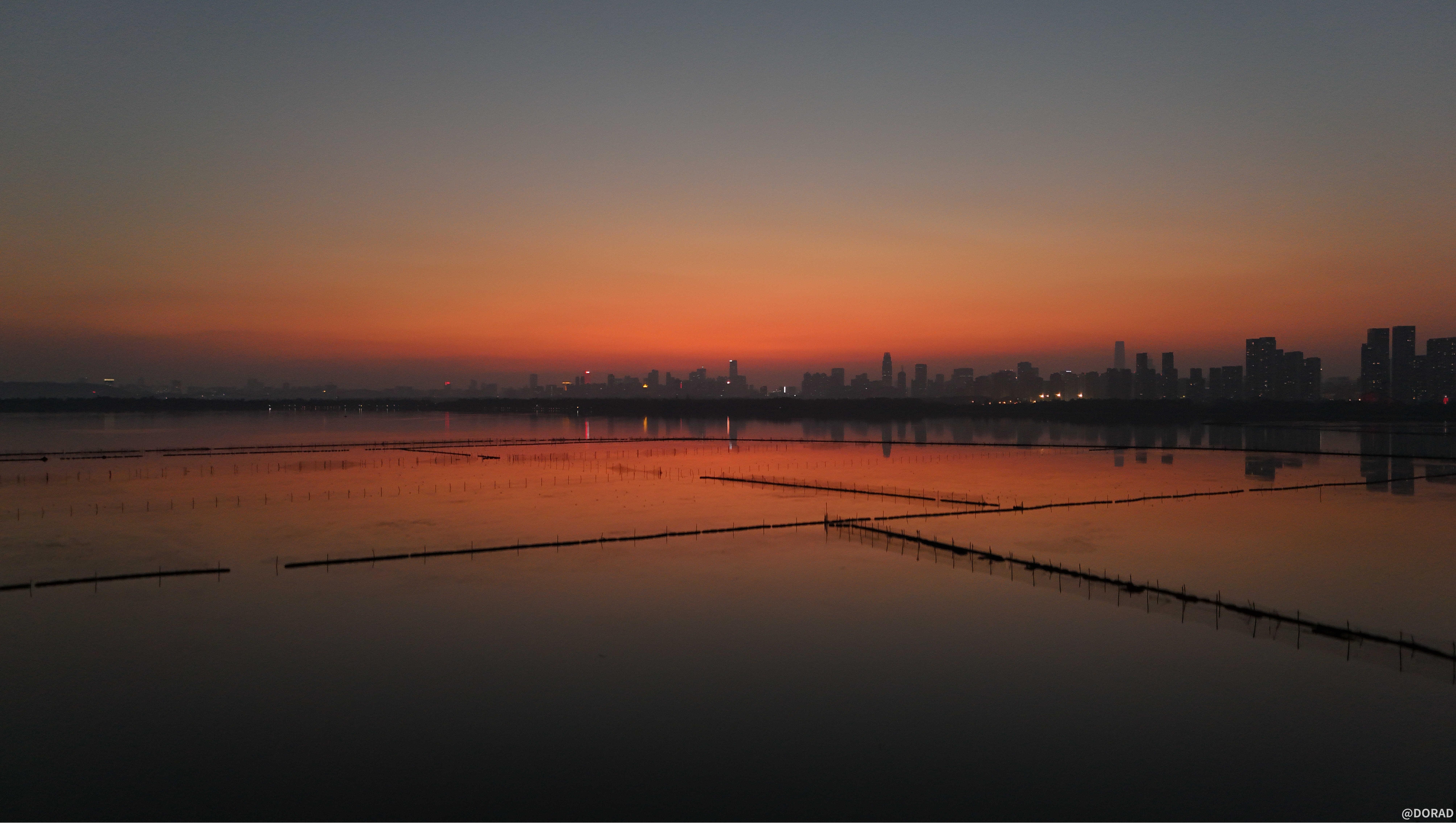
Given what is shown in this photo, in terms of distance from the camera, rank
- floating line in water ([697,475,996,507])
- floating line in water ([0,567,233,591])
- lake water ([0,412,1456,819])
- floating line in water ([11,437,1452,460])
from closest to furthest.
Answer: lake water ([0,412,1456,819]) → floating line in water ([0,567,233,591]) → floating line in water ([697,475,996,507]) → floating line in water ([11,437,1452,460])

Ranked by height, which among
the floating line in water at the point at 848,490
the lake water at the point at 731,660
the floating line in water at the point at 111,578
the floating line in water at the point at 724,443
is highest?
the floating line in water at the point at 724,443

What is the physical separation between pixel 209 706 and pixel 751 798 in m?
8.22

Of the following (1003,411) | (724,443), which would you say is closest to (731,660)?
(724,443)

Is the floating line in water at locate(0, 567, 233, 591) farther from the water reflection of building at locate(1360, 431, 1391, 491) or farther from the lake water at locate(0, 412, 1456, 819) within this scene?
the water reflection of building at locate(1360, 431, 1391, 491)

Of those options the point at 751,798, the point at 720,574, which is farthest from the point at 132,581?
the point at 751,798

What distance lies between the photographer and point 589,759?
34.6 feet

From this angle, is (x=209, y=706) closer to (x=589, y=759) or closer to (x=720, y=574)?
(x=589, y=759)

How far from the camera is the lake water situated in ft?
32.3

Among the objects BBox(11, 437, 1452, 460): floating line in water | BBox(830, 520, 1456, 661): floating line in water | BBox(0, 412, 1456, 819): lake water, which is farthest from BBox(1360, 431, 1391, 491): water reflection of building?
BBox(830, 520, 1456, 661): floating line in water

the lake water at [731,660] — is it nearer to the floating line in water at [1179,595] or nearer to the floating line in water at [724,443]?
the floating line in water at [1179,595]

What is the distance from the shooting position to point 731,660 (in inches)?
559

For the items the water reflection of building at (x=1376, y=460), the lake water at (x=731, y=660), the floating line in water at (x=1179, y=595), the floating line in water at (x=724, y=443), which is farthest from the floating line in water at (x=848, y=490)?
the floating line in water at (x=724, y=443)

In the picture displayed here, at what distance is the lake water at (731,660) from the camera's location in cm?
985

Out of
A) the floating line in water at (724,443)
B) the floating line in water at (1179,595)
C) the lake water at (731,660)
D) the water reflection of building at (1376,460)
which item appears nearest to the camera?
the lake water at (731,660)
